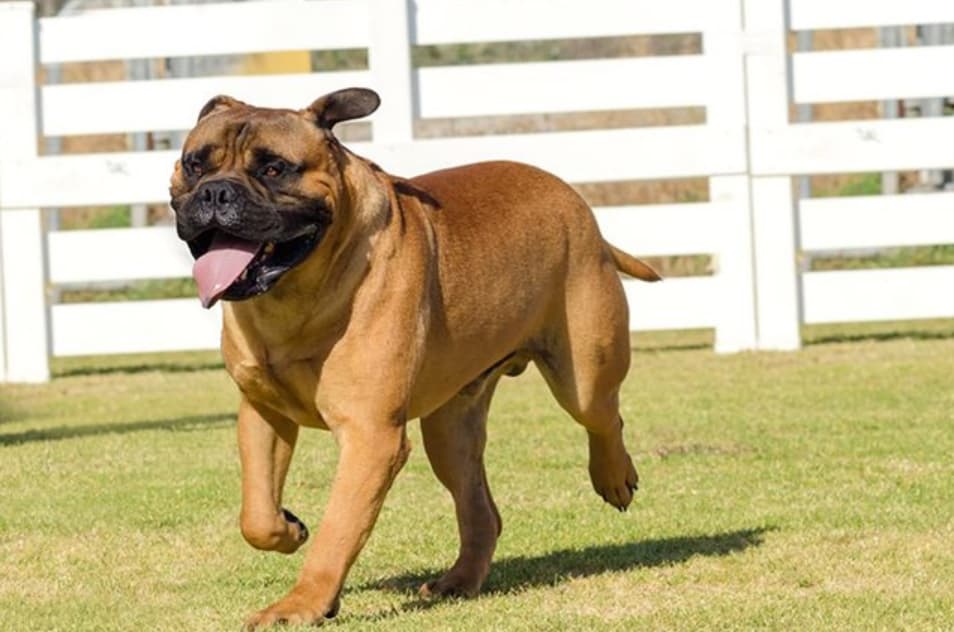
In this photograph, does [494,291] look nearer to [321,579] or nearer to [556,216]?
[556,216]

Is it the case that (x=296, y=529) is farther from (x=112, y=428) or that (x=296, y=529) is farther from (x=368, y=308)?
(x=112, y=428)

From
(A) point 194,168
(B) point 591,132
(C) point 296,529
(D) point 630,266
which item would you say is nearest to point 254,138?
(A) point 194,168

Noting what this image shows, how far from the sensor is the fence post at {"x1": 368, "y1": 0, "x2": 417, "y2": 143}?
41.8 feet

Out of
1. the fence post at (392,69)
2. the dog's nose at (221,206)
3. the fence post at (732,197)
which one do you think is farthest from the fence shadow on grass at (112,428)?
the dog's nose at (221,206)

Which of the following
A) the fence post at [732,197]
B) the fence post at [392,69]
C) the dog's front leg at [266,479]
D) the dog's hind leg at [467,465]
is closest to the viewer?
the dog's front leg at [266,479]

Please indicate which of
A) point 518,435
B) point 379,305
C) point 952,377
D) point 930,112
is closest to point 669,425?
point 518,435

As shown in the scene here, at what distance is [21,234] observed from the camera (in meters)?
12.9

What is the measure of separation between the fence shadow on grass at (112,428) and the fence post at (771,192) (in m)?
3.72

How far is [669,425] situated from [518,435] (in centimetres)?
69

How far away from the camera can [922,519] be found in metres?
6.89

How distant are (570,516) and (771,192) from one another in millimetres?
5878

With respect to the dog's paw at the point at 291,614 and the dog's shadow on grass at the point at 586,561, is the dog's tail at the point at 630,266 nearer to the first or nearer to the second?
the dog's shadow on grass at the point at 586,561

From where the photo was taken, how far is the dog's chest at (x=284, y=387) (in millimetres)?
5430

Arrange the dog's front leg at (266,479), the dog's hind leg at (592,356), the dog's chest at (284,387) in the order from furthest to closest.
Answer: the dog's hind leg at (592,356)
the dog's front leg at (266,479)
the dog's chest at (284,387)
